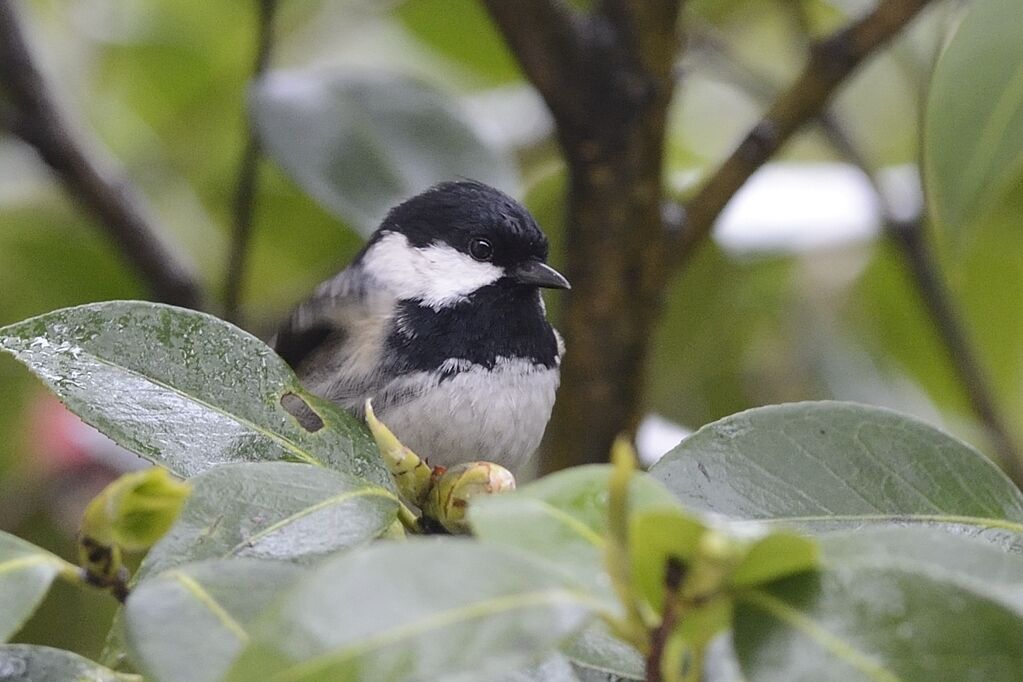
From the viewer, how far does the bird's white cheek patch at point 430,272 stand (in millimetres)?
1864

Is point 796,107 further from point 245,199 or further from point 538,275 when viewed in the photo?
point 245,199

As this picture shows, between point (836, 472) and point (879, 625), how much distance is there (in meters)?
0.27

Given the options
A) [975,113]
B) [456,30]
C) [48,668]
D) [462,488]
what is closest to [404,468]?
[462,488]

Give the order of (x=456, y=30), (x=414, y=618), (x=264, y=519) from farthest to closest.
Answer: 1. (x=456, y=30)
2. (x=264, y=519)
3. (x=414, y=618)

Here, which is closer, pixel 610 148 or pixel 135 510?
pixel 135 510

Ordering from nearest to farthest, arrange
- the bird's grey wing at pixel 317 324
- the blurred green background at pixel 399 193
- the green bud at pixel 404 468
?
1. the green bud at pixel 404 468
2. the bird's grey wing at pixel 317 324
3. the blurred green background at pixel 399 193

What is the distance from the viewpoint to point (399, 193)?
6.25 ft

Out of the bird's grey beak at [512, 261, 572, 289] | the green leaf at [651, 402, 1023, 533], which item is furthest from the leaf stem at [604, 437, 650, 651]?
the bird's grey beak at [512, 261, 572, 289]

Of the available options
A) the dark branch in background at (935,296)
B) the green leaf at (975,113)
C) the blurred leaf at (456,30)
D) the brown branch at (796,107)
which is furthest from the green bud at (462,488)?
the blurred leaf at (456,30)

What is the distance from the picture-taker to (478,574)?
550mm

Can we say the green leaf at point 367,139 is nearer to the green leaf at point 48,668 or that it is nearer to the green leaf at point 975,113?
the green leaf at point 975,113

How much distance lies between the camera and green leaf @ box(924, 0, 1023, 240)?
0.96 m

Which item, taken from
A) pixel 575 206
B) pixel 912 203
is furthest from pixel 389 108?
pixel 912 203

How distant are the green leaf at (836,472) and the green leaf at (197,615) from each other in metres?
0.27
